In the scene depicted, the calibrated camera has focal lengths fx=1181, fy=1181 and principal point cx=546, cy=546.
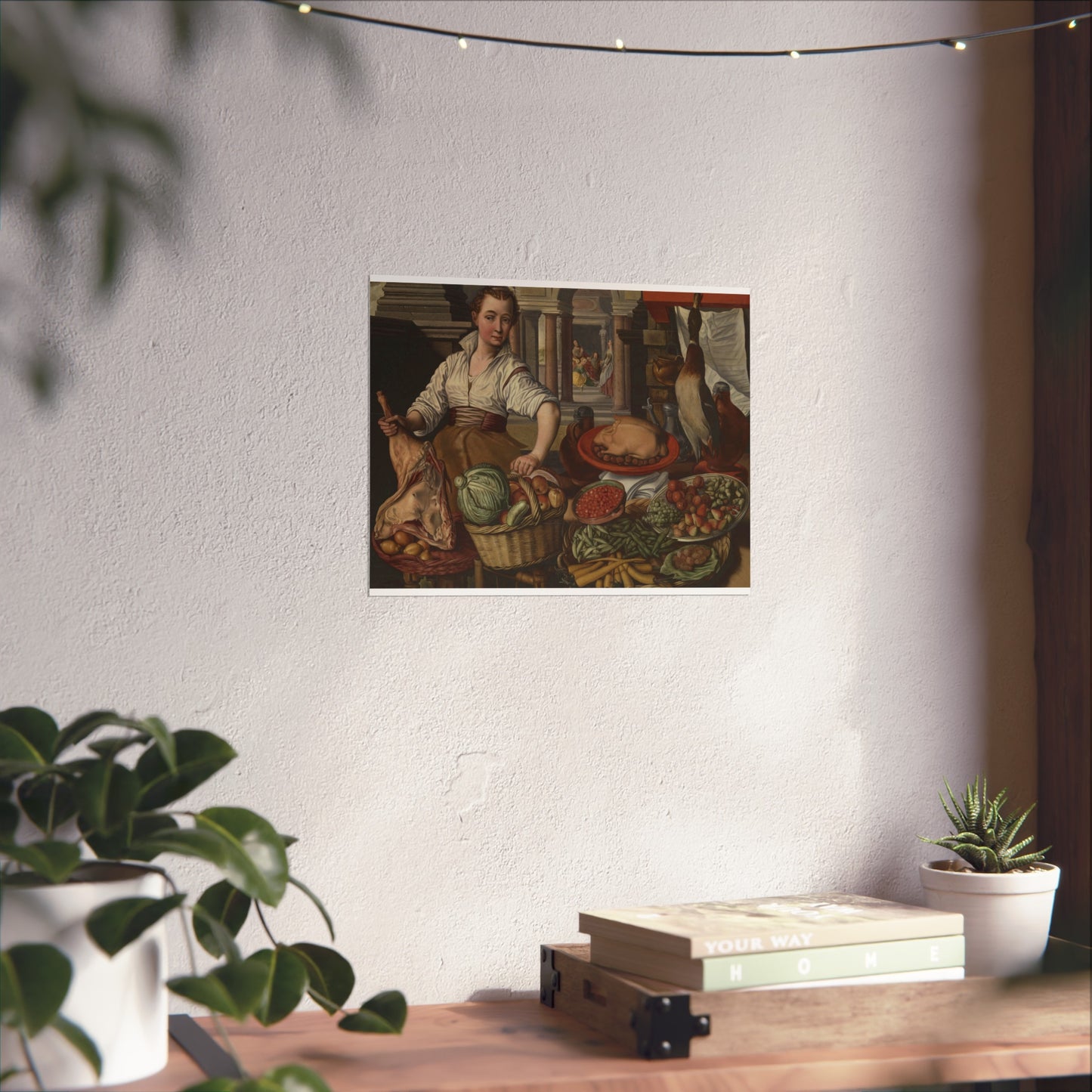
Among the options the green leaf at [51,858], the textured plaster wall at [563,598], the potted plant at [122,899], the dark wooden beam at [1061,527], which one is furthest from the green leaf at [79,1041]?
the dark wooden beam at [1061,527]

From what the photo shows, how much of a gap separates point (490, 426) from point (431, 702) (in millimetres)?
342

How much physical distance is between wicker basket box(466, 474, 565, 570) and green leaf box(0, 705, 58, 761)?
1.79ft

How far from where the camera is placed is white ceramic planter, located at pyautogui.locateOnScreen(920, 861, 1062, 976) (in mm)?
Answer: 1370

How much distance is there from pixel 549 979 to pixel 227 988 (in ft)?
1.63

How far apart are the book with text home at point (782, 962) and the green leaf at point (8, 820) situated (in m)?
0.60

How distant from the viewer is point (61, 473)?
1.34m

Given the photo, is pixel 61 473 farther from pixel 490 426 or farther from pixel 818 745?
pixel 818 745

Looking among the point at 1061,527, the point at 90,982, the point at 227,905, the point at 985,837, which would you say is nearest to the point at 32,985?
the point at 90,982

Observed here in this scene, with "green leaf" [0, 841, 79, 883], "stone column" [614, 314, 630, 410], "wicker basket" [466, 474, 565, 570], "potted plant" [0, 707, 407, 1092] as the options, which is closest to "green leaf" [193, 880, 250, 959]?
"potted plant" [0, 707, 407, 1092]

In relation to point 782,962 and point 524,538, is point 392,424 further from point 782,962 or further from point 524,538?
point 782,962

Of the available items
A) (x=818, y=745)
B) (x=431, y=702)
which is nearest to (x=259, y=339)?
(x=431, y=702)

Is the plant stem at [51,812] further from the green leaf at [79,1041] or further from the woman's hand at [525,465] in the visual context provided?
the woman's hand at [525,465]

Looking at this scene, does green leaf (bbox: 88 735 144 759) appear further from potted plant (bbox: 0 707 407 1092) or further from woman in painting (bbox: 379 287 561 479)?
woman in painting (bbox: 379 287 561 479)

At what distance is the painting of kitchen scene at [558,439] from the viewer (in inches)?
56.1
